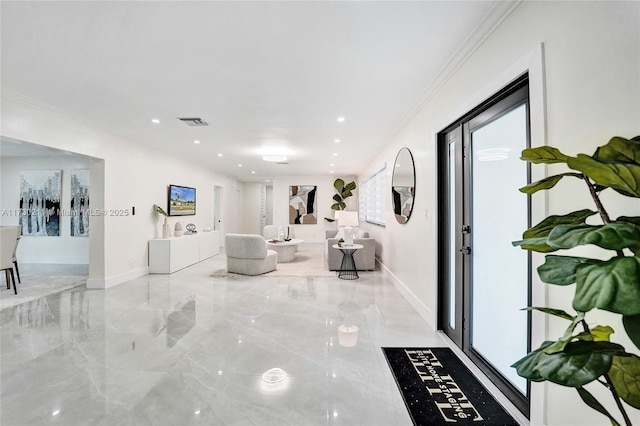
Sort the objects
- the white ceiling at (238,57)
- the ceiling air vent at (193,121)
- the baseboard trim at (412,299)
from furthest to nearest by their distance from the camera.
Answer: the ceiling air vent at (193,121) < the baseboard trim at (412,299) < the white ceiling at (238,57)

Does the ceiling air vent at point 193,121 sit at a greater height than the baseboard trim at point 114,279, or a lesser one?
greater

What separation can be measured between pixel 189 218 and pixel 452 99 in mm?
6799

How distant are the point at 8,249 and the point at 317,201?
7917 mm

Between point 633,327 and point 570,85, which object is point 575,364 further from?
point 570,85

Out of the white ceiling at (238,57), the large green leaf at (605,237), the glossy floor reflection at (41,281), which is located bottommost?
the glossy floor reflection at (41,281)

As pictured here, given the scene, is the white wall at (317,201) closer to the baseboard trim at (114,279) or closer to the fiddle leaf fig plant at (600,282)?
the baseboard trim at (114,279)

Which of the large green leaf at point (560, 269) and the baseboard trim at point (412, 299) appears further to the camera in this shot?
the baseboard trim at point (412, 299)

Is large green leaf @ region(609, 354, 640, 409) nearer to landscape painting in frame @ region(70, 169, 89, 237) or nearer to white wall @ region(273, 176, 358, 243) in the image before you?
landscape painting in frame @ region(70, 169, 89, 237)

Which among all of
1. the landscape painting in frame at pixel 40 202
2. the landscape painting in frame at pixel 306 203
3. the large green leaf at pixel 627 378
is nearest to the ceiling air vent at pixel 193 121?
the large green leaf at pixel 627 378

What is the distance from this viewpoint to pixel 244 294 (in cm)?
438

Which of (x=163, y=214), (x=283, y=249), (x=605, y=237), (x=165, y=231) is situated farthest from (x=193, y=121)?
(x=605, y=237)

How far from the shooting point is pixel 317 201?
10688mm

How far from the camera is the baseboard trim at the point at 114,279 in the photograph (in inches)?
186

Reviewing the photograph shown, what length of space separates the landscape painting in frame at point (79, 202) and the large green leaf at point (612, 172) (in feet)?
28.2
